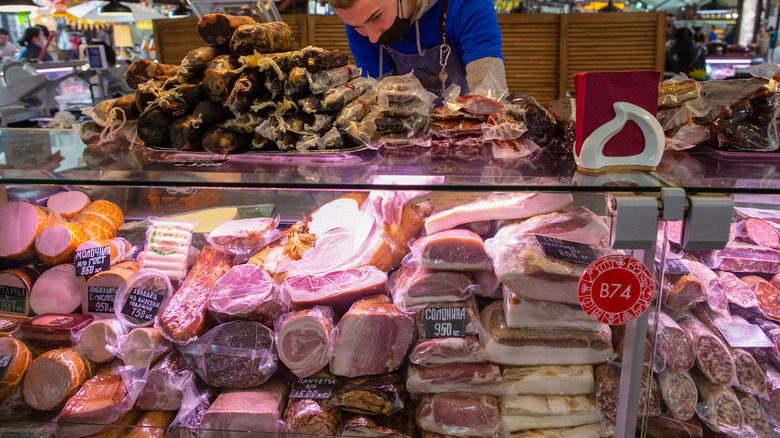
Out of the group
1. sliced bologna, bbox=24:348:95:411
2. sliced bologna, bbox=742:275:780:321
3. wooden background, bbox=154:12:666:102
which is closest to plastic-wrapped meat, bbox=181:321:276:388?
sliced bologna, bbox=24:348:95:411

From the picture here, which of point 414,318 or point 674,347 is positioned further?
point 414,318

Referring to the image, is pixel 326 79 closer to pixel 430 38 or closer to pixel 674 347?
pixel 674 347

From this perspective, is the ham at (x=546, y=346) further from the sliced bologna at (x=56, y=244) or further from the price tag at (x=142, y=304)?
the sliced bologna at (x=56, y=244)

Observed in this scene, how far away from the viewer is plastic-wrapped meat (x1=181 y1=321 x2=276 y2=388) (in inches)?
55.2

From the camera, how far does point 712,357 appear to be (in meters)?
1.29

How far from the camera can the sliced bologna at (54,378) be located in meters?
1.42

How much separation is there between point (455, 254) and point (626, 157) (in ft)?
1.64

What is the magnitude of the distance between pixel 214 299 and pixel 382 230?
54cm

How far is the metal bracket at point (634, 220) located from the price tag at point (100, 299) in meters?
1.46

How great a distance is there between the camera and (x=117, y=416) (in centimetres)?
140

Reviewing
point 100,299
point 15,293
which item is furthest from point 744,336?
point 15,293

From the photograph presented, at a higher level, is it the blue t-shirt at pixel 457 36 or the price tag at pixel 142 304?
the blue t-shirt at pixel 457 36

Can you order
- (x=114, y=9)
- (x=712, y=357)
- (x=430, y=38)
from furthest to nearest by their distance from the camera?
(x=114, y=9) < (x=430, y=38) < (x=712, y=357)

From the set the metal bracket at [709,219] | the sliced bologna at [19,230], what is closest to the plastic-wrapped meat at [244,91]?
the sliced bologna at [19,230]
